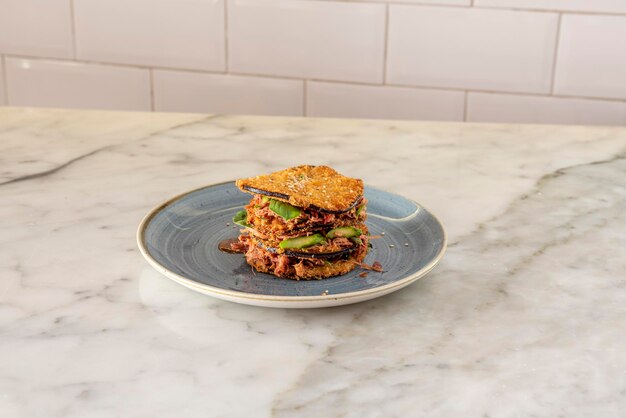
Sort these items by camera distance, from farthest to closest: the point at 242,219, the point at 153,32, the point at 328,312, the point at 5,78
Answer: the point at 5,78 → the point at 153,32 → the point at 242,219 → the point at 328,312

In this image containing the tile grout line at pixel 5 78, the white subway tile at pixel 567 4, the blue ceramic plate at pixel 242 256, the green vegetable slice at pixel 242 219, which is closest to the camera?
the blue ceramic plate at pixel 242 256

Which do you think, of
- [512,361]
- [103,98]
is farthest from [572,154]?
[103,98]

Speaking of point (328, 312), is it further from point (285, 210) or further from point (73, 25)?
point (73, 25)

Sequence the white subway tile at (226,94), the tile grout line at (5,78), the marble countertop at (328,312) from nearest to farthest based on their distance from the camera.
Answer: the marble countertop at (328,312), the white subway tile at (226,94), the tile grout line at (5,78)

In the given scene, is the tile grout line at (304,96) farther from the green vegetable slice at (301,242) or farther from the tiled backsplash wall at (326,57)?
the green vegetable slice at (301,242)

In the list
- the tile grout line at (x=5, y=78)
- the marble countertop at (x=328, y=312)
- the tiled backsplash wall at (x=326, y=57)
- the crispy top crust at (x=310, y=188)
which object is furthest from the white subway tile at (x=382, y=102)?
the crispy top crust at (x=310, y=188)

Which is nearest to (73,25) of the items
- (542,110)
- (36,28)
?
(36,28)

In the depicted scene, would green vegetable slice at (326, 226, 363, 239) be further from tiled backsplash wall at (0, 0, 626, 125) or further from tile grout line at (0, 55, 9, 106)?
tile grout line at (0, 55, 9, 106)
